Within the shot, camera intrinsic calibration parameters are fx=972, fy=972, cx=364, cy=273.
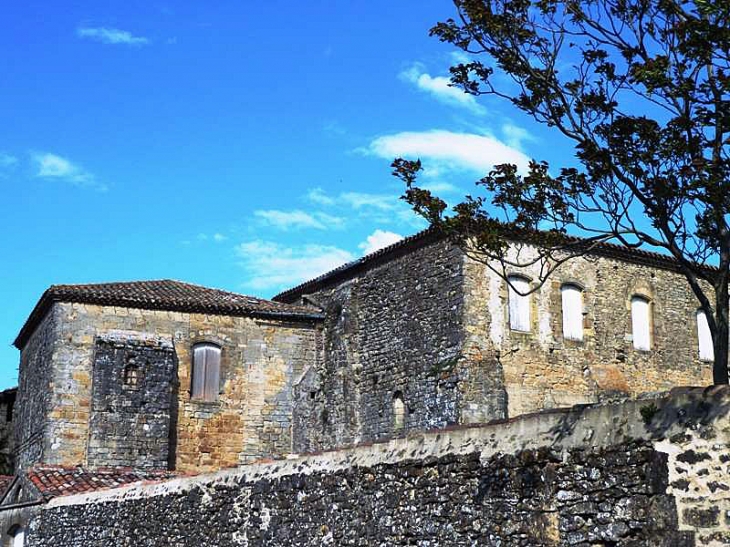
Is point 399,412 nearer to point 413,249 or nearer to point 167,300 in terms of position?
point 413,249

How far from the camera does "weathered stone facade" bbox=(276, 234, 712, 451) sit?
22234 millimetres

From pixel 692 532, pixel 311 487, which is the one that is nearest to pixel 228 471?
pixel 311 487

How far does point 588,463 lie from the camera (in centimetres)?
656

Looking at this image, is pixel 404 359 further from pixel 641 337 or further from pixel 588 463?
pixel 588 463

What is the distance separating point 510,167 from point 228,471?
15.3 feet

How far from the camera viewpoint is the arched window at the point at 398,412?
23.5 metres

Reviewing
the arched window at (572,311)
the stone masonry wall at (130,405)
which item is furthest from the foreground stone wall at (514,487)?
the arched window at (572,311)

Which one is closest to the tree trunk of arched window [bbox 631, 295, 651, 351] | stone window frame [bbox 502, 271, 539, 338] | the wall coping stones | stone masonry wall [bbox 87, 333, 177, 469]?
the wall coping stones

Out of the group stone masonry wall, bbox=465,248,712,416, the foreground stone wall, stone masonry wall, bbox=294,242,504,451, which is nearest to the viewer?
the foreground stone wall

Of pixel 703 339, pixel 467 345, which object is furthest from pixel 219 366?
pixel 703 339

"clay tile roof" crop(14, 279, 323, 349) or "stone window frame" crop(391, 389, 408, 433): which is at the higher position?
"clay tile roof" crop(14, 279, 323, 349)

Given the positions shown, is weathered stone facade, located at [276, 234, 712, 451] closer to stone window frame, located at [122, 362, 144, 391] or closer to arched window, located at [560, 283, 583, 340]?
arched window, located at [560, 283, 583, 340]

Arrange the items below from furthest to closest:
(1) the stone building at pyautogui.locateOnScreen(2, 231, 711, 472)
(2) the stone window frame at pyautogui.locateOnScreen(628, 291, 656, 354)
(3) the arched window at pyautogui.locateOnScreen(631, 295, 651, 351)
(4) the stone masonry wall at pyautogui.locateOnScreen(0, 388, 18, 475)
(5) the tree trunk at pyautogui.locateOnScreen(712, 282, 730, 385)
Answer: (4) the stone masonry wall at pyautogui.locateOnScreen(0, 388, 18, 475) → (3) the arched window at pyautogui.locateOnScreen(631, 295, 651, 351) → (2) the stone window frame at pyautogui.locateOnScreen(628, 291, 656, 354) → (1) the stone building at pyautogui.locateOnScreen(2, 231, 711, 472) → (5) the tree trunk at pyautogui.locateOnScreen(712, 282, 730, 385)

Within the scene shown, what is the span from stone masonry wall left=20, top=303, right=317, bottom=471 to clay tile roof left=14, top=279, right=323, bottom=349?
0.21m
